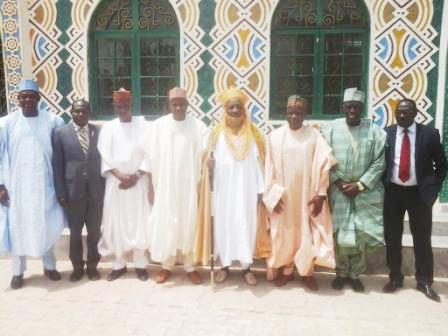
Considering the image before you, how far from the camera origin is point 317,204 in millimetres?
4566

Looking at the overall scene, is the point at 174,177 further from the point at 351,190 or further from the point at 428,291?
the point at 428,291

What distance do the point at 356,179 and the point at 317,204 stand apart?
434 mm

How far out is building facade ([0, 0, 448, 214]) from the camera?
6160 millimetres

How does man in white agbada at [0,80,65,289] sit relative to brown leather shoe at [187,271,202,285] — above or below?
above

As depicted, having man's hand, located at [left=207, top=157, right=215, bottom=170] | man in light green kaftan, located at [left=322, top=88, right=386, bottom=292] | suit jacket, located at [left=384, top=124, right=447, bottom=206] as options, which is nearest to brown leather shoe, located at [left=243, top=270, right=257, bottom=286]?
man in light green kaftan, located at [left=322, top=88, right=386, bottom=292]

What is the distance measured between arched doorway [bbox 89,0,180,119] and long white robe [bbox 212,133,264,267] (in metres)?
2.36

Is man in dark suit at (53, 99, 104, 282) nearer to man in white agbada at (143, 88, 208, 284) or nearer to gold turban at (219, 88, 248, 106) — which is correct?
man in white agbada at (143, 88, 208, 284)

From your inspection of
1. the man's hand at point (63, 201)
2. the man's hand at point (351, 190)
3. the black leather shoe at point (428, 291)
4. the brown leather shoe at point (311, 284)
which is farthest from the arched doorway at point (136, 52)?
the black leather shoe at point (428, 291)

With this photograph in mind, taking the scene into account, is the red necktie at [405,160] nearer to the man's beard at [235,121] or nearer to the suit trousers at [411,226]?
the suit trousers at [411,226]

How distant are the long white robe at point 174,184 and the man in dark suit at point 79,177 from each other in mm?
591

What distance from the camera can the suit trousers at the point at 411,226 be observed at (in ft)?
14.7

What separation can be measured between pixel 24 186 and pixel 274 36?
3673 millimetres

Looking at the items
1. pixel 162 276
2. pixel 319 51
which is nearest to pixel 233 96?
pixel 162 276

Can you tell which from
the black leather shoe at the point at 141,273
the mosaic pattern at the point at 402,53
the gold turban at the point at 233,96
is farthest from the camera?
the mosaic pattern at the point at 402,53
